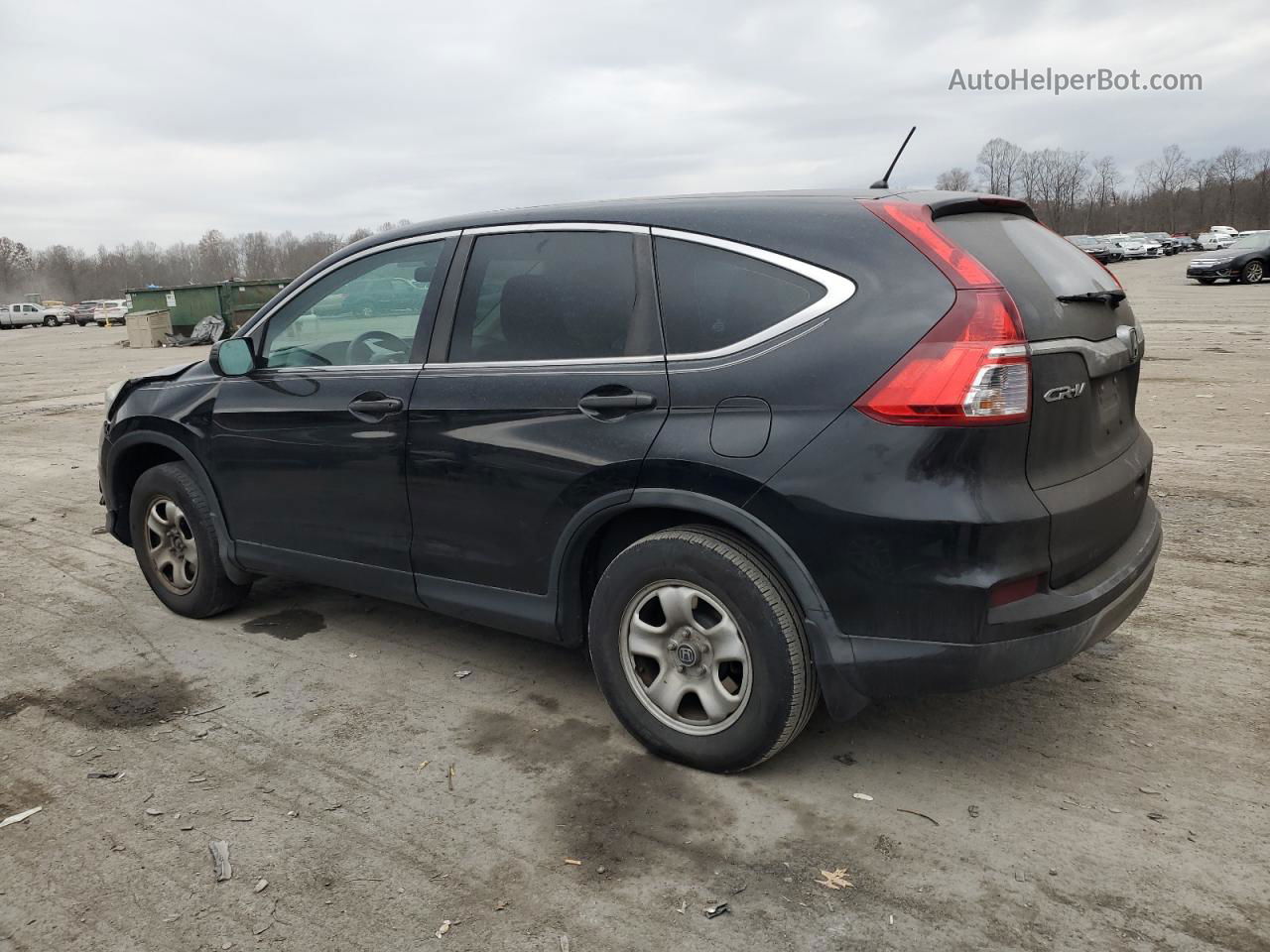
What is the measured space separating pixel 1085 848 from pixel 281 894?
7.40 ft

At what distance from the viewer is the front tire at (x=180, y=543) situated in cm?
473

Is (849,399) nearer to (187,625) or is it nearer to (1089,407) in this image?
(1089,407)

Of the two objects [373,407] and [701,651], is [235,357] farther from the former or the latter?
[701,651]

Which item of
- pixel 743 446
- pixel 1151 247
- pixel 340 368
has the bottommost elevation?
pixel 743 446

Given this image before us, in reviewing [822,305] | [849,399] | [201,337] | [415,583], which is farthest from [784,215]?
[201,337]

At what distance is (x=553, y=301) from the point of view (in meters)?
3.54

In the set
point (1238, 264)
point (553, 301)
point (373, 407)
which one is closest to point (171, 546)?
point (373, 407)

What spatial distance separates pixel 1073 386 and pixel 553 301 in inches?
68.6

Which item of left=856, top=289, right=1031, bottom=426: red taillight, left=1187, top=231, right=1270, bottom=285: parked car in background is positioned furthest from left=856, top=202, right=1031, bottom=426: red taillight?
left=1187, top=231, right=1270, bottom=285: parked car in background

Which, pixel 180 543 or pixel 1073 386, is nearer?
pixel 1073 386

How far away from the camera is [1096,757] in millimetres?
3264

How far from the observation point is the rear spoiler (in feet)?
10.1

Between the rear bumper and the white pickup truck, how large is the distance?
244ft

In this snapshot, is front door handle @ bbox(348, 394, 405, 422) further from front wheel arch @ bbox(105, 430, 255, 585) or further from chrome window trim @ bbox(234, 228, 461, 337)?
front wheel arch @ bbox(105, 430, 255, 585)
